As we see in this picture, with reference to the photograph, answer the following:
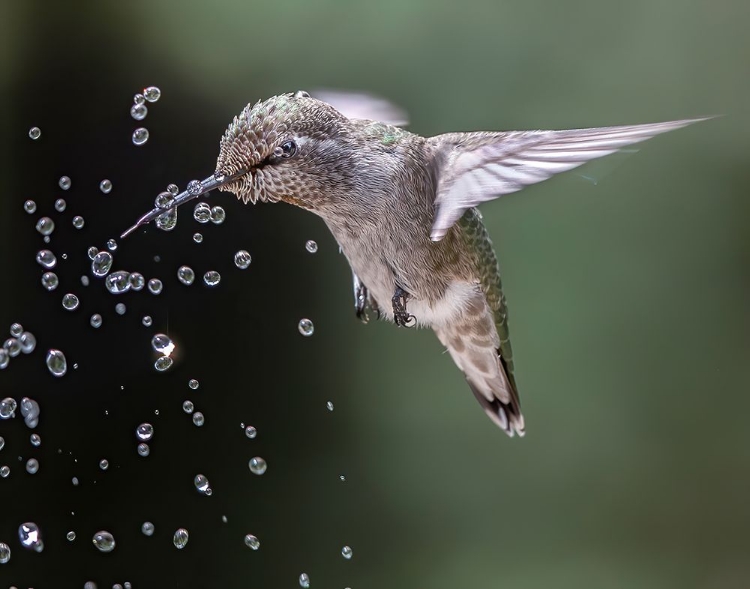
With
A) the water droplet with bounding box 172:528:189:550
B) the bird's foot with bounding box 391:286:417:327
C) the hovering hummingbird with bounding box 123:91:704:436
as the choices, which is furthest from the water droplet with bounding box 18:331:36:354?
the bird's foot with bounding box 391:286:417:327

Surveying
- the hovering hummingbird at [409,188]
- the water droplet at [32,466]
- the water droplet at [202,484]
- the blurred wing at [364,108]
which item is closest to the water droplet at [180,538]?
the water droplet at [202,484]

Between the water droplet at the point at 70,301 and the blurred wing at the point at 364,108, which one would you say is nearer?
the blurred wing at the point at 364,108

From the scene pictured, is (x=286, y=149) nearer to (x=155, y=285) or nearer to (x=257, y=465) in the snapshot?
(x=155, y=285)

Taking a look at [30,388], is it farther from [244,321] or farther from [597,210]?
[597,210]

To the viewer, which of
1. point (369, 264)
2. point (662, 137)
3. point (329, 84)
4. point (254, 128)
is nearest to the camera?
point (254, 128)

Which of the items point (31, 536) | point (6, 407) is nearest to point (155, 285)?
point (6, 407)

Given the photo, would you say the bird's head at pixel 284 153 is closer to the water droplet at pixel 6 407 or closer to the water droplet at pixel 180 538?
the water droplet at pixel 6 407

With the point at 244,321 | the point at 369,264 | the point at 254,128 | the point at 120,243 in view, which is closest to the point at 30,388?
the point at 120,243
